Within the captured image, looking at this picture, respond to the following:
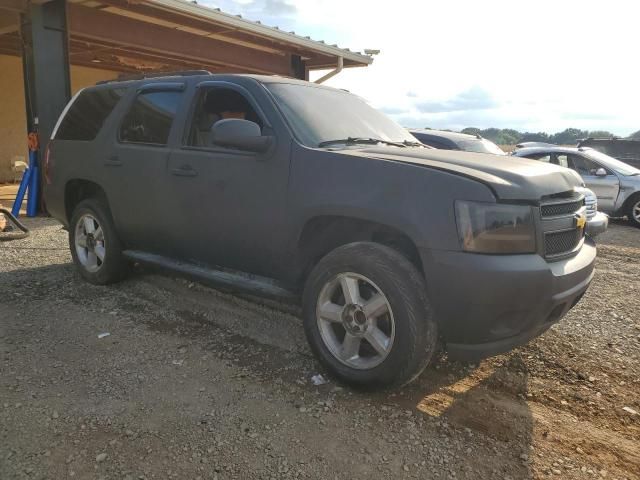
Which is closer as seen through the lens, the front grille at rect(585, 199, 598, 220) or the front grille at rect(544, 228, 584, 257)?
the front grille at rect(544, 228, 584, 257)

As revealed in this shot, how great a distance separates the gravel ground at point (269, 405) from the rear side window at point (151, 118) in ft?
4.88

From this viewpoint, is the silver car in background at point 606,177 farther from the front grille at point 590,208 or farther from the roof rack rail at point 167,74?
the roof rack rail at point 167,74

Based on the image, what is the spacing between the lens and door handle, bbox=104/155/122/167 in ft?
15.7

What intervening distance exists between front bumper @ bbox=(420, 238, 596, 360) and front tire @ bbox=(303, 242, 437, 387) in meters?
0.13

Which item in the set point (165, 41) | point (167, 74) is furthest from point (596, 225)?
point (165, 41)

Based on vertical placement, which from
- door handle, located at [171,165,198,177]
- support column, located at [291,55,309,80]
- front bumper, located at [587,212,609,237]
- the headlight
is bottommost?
front bumper, located at [587,212,609,237]

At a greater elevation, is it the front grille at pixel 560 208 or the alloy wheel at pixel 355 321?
the front grille at pixel 560 208

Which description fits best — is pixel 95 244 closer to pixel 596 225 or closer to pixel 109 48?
pixel 596 225

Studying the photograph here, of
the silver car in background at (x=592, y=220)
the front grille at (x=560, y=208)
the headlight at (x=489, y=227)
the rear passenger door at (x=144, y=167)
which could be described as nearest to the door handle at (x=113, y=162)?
the rear passenger door at (x=144, y=167)

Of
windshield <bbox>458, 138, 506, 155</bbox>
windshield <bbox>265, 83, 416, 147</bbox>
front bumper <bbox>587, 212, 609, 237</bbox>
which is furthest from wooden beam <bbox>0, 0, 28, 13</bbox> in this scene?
front bumper <bbox>587, 212, 609, 237</bbox>

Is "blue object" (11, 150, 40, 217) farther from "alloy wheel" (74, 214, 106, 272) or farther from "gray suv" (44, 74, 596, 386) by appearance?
"gray suv" (44, 74, 596, 386)

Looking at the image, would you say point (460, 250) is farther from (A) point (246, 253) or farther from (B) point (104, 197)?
(B) point (104, 197)

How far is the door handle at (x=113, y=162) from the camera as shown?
15.7ft

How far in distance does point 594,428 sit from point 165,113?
12.6 feet
